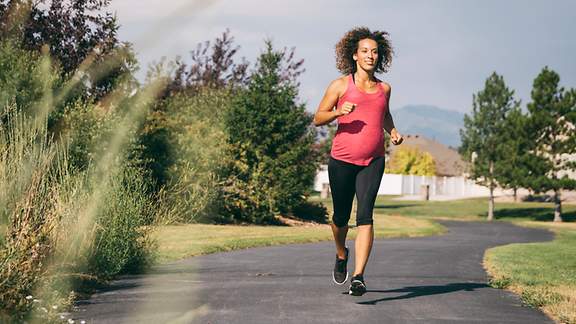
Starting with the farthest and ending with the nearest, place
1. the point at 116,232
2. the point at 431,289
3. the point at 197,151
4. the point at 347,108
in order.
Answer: the point at 197,151 < the point at 116,232 < the point at 431,289 < the point at 347,108

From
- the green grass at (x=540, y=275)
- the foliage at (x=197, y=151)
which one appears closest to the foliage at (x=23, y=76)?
the foliage at (x=197, y=151)

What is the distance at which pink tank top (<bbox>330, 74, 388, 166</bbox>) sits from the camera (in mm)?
7766

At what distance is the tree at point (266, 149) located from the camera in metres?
28.0

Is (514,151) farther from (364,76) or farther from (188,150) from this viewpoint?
(364,76)

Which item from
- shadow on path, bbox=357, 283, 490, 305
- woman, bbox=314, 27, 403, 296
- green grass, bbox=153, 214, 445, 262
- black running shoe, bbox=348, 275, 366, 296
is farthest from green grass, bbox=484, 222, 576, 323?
green grass, bbox=153, 214, 445, 262

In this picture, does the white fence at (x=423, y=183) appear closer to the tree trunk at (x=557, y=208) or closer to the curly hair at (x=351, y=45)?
the tree trunk at (x=557, y=208)

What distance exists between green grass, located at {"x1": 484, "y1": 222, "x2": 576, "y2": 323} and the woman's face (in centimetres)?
271

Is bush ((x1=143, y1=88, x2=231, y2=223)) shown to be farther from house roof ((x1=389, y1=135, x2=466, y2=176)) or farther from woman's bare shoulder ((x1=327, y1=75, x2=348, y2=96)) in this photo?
house roof ((x1=389, y1=135, x2=466, y2=176))

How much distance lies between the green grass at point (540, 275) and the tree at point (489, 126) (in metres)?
30.7

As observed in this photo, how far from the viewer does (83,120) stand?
792 inches

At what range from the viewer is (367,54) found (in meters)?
8.09

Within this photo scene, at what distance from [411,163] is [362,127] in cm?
8391

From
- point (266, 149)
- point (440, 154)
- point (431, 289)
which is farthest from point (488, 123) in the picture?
point (440, 154)

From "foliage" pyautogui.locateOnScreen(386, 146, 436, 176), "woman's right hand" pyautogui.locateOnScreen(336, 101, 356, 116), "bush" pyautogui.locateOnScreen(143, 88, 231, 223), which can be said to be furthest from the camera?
"foliage" pyautogui.locateOnScreen(386, 146, 436, 176)
